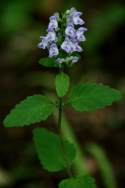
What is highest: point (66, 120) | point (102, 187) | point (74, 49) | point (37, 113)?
point (74, 49)

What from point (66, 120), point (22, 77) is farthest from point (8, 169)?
point (22, 77)

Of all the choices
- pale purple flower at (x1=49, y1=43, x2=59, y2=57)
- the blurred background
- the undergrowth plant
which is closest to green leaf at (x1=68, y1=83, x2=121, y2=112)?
the undergrowth plant

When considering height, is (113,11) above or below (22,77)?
above

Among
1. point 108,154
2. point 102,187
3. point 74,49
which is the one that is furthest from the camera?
point 108,154

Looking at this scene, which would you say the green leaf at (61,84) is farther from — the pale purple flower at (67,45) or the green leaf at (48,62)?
the pale purple flower at (67,45)

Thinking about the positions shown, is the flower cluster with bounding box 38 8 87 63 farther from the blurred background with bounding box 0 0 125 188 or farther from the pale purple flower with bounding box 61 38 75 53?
the blurred background with bounding box 0 0 125 188

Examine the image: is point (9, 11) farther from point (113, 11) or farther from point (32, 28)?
point (113, 11)

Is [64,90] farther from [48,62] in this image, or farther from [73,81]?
[73,81]
